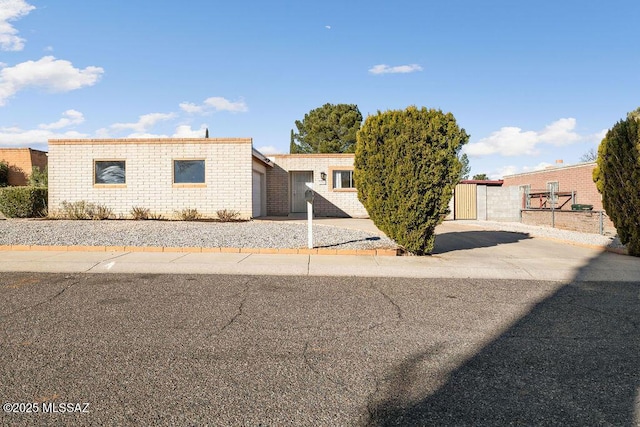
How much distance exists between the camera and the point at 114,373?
9.73 feet

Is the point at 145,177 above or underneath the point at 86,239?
above

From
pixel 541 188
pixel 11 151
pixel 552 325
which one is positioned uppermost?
pixel 11 151

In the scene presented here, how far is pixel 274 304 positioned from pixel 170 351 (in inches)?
67.5

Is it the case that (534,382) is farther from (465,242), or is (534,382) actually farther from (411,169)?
(465,242)

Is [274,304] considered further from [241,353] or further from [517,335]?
[517,335]

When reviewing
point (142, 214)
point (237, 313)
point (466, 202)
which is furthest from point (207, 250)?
point (466, 202)

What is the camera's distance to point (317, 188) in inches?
910

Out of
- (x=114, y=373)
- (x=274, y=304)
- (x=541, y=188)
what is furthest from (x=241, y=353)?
(x=541, y=188)

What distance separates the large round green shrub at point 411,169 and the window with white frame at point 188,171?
10.4m

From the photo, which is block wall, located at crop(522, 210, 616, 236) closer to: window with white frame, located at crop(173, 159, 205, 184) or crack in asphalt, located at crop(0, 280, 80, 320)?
window with white frame, located at crop(173, 159, 205, 184)

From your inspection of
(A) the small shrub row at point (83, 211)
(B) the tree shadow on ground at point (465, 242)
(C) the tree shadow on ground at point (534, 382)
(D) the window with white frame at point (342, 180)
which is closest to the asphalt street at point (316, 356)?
(C) the tree shadow on ground at point (534, 382)

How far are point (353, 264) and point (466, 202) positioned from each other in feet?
61.3

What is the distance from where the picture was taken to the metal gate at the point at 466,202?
2425 centimetres

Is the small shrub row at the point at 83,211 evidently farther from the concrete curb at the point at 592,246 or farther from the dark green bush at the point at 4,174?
the concrete curb at the point at 592,246
